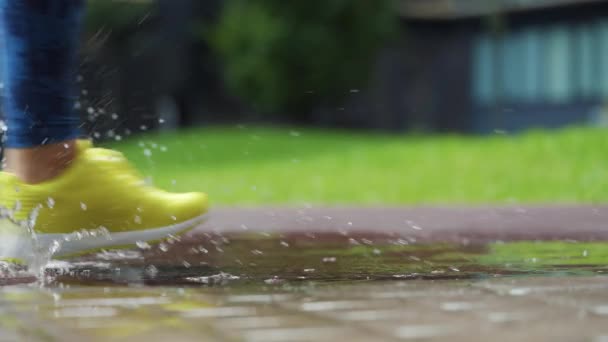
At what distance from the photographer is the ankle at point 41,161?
3.14 m

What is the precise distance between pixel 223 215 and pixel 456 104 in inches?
783

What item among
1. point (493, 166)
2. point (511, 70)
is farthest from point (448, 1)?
point (493, 166)

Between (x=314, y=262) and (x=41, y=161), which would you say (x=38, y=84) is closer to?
(x=41, y=161)

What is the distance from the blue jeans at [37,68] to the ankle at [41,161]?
0.07ft

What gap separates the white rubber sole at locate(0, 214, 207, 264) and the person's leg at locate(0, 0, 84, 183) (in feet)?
0.56

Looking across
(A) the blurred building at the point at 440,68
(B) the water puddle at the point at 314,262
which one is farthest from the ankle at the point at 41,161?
(A) the blurred building at the point at 440,68

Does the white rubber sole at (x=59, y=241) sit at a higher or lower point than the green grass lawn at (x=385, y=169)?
lower

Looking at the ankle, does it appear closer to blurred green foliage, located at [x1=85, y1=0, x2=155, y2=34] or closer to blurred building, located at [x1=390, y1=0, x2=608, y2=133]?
blurred green foliage, located at [x1=85, y1=0, x2=155, y2=34]

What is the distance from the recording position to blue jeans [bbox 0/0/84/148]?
3119 mm

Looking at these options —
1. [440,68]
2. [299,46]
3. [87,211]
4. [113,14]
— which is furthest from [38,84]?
[440,68]

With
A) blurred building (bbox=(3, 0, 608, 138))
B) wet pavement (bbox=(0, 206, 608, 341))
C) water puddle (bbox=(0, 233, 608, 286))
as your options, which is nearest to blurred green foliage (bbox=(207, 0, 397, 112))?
blurred building (bbox=(3, 0, 608, 138))

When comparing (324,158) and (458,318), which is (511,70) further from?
(458,318)

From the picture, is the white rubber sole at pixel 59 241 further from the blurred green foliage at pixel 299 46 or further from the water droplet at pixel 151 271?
the blurred green foliage at pixel 299 46

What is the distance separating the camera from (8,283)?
285 cm
